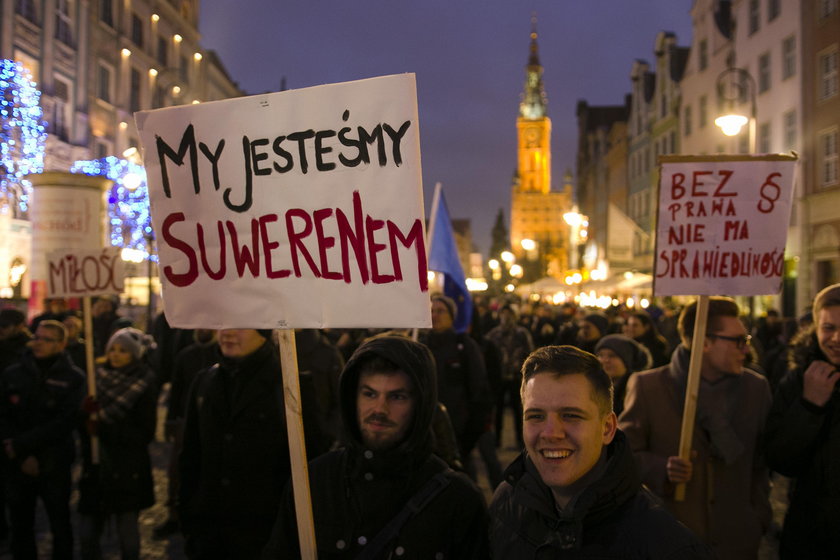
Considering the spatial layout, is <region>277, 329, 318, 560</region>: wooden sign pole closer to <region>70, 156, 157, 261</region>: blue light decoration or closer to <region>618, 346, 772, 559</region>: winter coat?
<region>618, 346, 772, 559</region>: winter coat

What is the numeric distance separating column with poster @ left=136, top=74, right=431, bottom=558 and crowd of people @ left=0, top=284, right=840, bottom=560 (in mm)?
301

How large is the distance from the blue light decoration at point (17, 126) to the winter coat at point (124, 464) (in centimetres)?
1436

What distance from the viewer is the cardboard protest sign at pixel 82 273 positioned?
276 inches

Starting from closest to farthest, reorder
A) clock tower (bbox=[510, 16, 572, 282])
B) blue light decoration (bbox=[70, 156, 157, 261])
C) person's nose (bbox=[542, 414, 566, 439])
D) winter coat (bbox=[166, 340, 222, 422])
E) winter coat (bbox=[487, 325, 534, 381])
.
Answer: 1. person's nose (bbox=[542, 414, 566, 439])
2. winter coat (bbox=[166, 340, 222, 422])
3. winter coat (bbox=[487, 325, 534, 381])
4. blue light decoration (bbox=[70, 156, 157, 261])
5. clock tower (bbox=[510, 16, 572, 282])

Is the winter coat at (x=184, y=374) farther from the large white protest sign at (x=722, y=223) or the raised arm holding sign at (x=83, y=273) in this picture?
the large white protest sign at (x=722, y=223)

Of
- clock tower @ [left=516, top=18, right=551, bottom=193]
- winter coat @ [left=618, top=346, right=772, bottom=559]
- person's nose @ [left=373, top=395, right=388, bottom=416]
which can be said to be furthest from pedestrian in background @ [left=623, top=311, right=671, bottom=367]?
clock tower @ [left=516, top=18, right=551, bottom=193]

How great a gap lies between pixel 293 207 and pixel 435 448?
1246mm

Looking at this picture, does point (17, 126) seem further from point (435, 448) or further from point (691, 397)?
point (691, 397)

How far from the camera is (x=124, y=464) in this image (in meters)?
5.35

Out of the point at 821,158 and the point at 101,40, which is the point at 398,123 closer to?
the point at 821,158

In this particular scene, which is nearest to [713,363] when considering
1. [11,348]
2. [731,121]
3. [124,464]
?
[124,464]

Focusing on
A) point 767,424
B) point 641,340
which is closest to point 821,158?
point 641,340

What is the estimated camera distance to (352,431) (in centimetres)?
296

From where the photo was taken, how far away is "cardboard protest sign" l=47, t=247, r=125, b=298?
7000 mm
